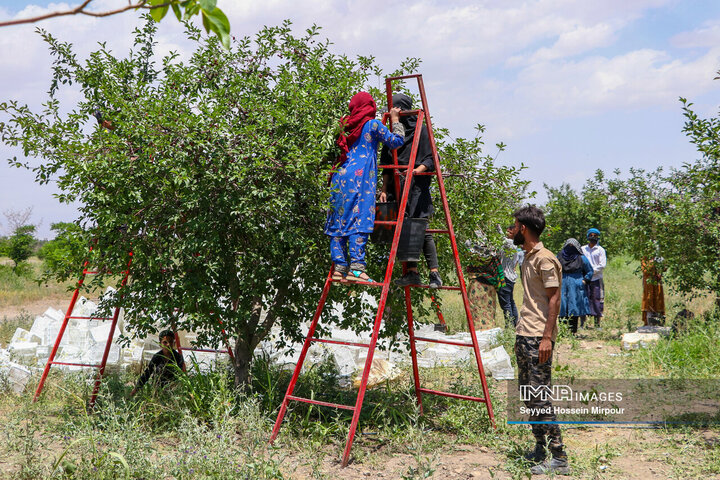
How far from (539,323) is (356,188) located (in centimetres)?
175

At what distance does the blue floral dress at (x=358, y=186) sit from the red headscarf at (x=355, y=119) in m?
0.05

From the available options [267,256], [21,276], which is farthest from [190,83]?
[21,276]

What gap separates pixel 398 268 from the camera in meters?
6.32

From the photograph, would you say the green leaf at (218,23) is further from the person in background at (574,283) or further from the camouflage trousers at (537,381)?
the person in background at (574,283)

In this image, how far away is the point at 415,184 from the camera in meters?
5.79

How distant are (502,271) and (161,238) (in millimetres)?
6621

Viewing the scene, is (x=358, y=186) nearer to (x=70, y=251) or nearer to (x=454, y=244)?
(x=454, y=244)

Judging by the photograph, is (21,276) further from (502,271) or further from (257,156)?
(257,156)

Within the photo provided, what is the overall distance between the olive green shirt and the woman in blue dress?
1.23 meters

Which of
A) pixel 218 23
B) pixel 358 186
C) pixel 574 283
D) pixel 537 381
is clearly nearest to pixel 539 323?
A: pixel 537 381

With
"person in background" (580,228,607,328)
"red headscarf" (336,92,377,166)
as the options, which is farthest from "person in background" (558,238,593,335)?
"red headscarf" (336,92,377,166)

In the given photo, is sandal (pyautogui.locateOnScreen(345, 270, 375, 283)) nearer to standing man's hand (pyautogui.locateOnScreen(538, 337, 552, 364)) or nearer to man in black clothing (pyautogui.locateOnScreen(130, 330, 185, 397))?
standing man's hand (pyautogui.locateOnScreen(538, 337, 552, 364))

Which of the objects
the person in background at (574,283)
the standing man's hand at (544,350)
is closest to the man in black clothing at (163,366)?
the standing man's hand at (544,350)

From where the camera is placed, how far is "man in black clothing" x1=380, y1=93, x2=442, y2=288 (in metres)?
5.70
